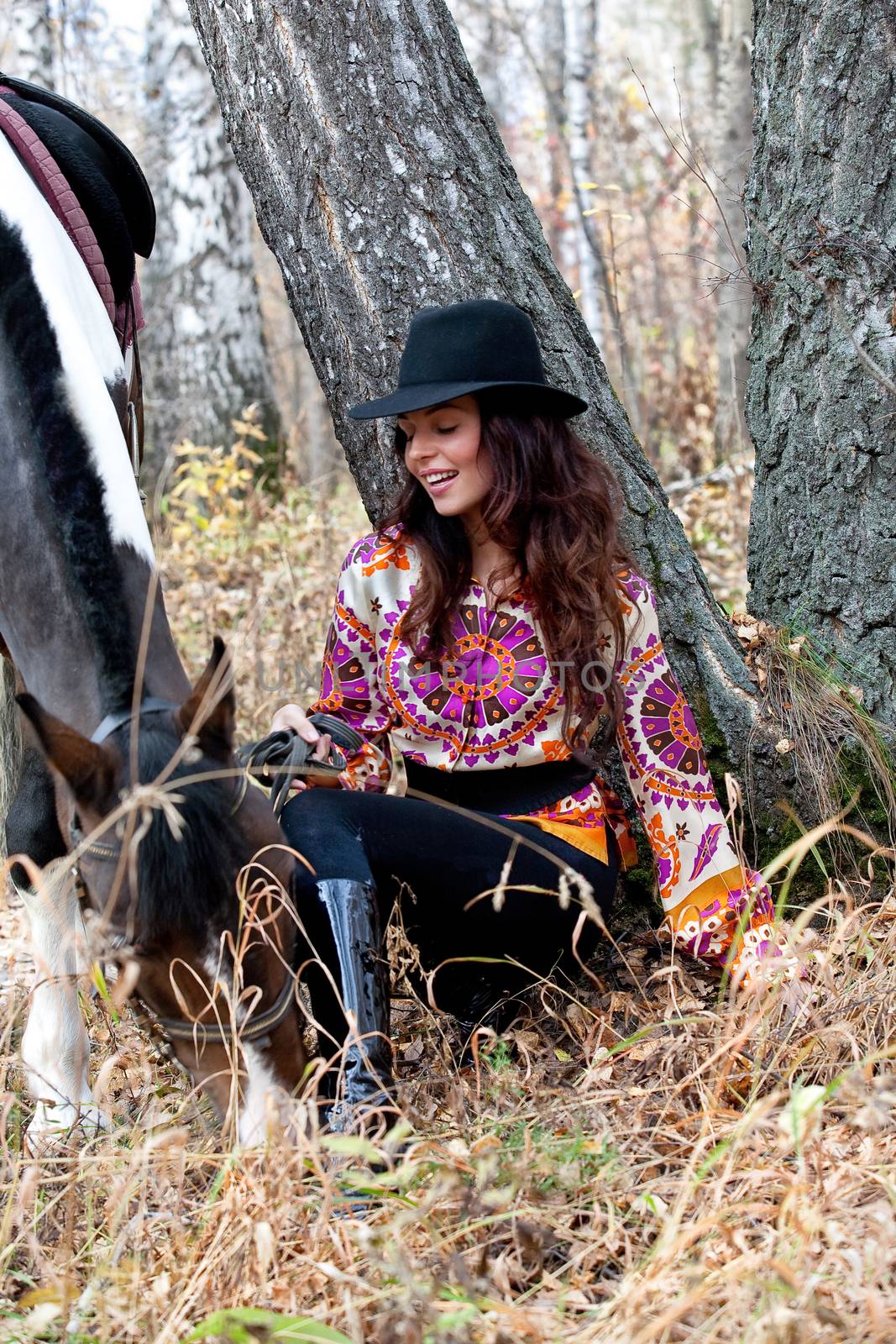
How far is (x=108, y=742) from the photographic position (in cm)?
176

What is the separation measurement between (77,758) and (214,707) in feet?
0.65

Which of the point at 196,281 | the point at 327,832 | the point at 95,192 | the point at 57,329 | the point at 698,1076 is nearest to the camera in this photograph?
the point at 698,1076

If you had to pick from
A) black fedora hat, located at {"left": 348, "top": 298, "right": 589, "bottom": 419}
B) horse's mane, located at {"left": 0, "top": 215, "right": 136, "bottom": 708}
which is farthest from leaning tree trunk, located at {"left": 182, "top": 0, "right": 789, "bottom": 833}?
horse's mane, located at {"left": 0, "top": 215, "right": 136, "bottom": 708}

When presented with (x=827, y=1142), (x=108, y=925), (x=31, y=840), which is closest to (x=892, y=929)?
(x=827, y=1142)

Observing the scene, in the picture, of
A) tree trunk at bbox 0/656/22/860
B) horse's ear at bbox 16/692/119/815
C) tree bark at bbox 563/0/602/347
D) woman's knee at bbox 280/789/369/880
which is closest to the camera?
horse's ear at bbox 16/692/119/815

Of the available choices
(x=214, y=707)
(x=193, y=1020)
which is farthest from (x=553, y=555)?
(x=193, y=1020)

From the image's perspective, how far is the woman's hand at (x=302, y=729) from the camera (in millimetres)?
2387

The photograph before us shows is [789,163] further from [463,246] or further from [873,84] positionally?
→ [463,246]

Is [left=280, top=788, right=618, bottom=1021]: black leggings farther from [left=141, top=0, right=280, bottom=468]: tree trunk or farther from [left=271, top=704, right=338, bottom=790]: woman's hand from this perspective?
[left=141, top=0, right=280, bottom=468]: tree trunk

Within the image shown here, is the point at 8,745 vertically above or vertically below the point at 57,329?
below

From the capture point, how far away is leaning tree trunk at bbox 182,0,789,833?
2.76 meters

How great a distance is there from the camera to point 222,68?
2893mm

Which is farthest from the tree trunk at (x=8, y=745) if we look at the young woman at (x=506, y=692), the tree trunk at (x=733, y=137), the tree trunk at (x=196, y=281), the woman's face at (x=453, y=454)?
the tree trunk at (x=733, y=137)

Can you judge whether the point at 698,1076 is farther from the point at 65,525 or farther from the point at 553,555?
the point at 65,525
